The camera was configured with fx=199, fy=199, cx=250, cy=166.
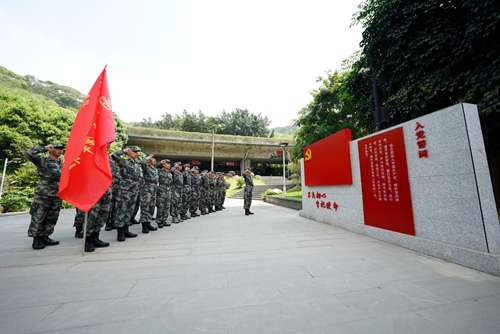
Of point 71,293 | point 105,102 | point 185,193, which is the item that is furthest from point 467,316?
point 185,193

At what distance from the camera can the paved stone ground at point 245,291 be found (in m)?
1.30

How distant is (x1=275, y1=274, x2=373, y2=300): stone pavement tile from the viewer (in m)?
1.66

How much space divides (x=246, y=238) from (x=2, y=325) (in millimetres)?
2806

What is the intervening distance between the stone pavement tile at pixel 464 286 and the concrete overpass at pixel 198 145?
62.6 ft

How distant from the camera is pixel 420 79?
17.2 ft

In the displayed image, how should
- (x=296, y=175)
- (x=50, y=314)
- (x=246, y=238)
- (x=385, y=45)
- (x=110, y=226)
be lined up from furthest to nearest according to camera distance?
(x=296, y=175)
(x=385, y=45)
(x=110, y=226)
(x=246, y=238)
(x=50, y=314)

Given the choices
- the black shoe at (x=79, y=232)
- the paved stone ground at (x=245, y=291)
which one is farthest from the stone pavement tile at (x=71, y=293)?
the black shoe at (x=79, y=232)

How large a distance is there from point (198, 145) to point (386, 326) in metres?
24.0

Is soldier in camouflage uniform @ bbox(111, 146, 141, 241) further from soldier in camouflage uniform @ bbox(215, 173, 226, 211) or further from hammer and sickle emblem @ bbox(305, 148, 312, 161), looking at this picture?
soldier in camouflage uniform @ bbox(215, 173, 226, 211)

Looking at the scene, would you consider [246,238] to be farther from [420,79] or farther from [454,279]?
[420,79]

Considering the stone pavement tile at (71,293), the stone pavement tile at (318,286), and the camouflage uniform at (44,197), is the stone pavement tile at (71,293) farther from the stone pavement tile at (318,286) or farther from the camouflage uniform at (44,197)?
the camouflage uniform at (44,197)

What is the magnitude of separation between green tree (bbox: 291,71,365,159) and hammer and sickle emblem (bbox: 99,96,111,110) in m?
9.27

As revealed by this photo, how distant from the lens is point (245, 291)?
1726 mm

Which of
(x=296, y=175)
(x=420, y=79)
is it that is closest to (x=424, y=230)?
(x=420, y=79)
